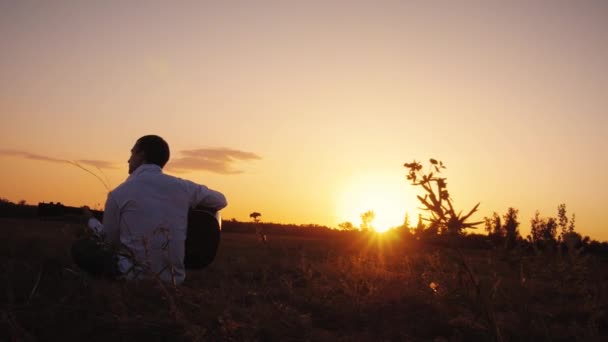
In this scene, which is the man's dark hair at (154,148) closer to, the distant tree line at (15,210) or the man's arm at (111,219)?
the man's arm at (111,219)

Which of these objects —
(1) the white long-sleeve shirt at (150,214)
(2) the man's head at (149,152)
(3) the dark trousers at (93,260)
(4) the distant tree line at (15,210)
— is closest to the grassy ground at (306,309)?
(3) the dark trousers at (93,260)

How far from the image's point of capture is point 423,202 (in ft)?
6.49

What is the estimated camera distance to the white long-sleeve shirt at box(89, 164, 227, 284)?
4.73 meters

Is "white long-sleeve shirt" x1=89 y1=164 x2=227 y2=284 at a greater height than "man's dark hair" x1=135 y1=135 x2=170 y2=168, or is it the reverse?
"man's dark hair" x1=135 y1=135 x2=170 y2=168

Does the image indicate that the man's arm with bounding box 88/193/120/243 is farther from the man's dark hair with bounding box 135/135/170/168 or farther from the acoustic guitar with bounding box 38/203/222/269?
the acoustic guitar with bounding box 38/203/222/269

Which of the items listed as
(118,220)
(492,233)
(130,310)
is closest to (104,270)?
(118,220)

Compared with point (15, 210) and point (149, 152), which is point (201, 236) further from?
point (15, 210)

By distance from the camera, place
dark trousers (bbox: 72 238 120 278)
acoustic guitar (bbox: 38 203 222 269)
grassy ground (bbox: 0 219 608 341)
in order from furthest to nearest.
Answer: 1. acoustic guitar (bbox: 38 203 222 269)
2. dark trousers (bbox: 72 238 120 278)
3. grassy ground (bbox: 0 219 608 341)

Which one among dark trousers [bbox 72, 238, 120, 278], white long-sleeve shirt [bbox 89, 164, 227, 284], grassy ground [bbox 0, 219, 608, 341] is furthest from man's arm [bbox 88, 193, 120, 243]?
grassy ground [bbox 0, 219, 608, 341]

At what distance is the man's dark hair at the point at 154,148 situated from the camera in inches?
205

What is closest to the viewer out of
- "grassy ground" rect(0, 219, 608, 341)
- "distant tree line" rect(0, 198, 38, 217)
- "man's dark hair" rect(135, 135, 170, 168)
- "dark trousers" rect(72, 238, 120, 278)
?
"grassy ground" rect(0, 219, 608, 341)

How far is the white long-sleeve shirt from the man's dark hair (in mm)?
132

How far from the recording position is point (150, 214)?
4.79m

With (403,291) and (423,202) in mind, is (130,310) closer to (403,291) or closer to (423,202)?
(423,202)
